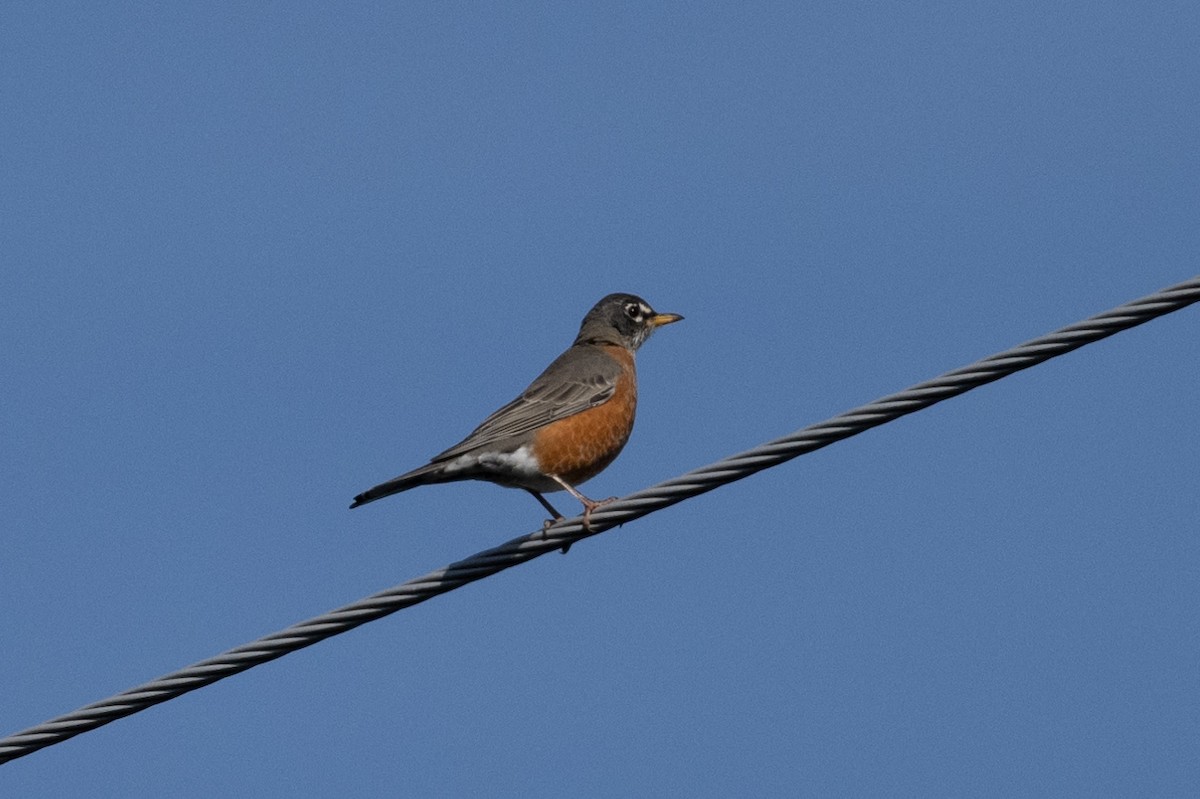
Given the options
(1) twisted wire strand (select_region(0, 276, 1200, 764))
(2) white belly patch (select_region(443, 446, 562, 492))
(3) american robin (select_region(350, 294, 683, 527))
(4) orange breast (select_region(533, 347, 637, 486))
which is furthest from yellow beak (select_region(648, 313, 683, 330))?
(1) twisted wire strand (select_region(0, 276, 1200, 764))

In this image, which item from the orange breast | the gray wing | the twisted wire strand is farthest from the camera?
the orange breast

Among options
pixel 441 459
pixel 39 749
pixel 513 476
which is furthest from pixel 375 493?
pixel 39 749

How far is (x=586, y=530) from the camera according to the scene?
22.3ft

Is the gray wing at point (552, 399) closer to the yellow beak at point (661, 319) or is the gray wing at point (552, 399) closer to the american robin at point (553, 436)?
the american robin at point (553, 436)

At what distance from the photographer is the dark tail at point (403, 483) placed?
7.66m

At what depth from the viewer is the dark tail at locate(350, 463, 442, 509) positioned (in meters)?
7.66

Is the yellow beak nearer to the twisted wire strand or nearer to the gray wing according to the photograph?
the gray wing

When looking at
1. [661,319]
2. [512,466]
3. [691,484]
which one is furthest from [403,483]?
[661,319]

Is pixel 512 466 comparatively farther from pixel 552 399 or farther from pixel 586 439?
pixel 552 399

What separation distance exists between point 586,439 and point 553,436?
0.79 feet

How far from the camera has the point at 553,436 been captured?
353 inches

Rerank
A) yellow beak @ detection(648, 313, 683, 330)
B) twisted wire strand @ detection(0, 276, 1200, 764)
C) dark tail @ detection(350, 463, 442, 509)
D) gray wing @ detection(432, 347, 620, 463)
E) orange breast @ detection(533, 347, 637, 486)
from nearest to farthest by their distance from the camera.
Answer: twisted wire strand @ detection(0, 276, 1200, 764), dark tail @ detection(350, 463, 442, 509), gray wing @ detection(432, 347, 620, 463), orange breast @ detection(533, 347, 637, 486), yellow beak @ detection(648, 313, 683, 330)

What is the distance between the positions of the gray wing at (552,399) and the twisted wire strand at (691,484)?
2.52 metres

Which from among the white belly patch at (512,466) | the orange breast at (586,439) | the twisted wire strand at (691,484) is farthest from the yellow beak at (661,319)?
the twisted wire strand at (691,484)
